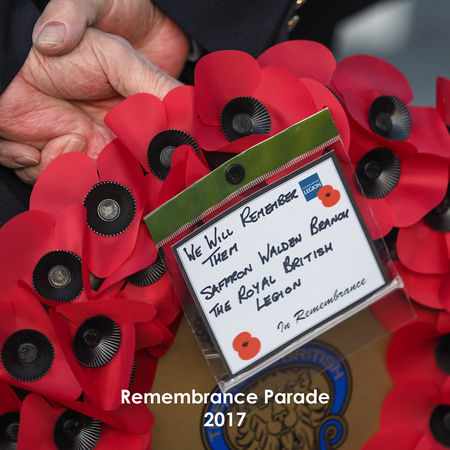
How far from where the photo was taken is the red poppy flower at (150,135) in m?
0.62

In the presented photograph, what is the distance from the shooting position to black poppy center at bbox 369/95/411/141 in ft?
2.21

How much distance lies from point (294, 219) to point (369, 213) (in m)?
0.09

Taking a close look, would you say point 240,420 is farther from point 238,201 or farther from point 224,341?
point 238,201

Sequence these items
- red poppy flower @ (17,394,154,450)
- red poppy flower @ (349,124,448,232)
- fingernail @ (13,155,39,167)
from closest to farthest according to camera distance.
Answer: red poppy flower @ (17,394,154,450) → red poppy flower @ (349,124,448,232) → fingernail @ (13,155,39,167)

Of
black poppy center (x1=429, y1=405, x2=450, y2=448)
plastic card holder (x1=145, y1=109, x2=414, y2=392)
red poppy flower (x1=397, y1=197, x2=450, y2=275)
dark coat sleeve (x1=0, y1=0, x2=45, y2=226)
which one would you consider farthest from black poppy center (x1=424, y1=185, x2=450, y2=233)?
dark coat sleeve (x1=0, y1=0, x2=45, y2=226)

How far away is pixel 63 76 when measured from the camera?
0.74 metres

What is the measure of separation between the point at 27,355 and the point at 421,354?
17.8 inches

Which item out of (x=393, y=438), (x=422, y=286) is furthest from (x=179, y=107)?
(x=393, y=438)

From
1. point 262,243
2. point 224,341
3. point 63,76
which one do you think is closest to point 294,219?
point 262,243

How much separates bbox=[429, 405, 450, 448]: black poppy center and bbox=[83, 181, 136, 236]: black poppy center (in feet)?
1.40

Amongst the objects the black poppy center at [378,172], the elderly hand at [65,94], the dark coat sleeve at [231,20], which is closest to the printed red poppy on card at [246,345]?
the black poppy center at [378,172]

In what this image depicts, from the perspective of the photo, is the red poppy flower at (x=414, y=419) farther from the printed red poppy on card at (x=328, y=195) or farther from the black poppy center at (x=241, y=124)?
the black poppy center at (x=241, y=124)

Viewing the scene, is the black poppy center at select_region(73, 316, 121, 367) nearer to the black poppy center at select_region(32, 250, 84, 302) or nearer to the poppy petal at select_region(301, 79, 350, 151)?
the black poppy center at select_region(32, 250, 84, 302)

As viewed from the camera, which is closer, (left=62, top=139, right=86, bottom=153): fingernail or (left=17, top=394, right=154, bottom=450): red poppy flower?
(left=17, top=394, right=154, bottom=450): red poppy flower
